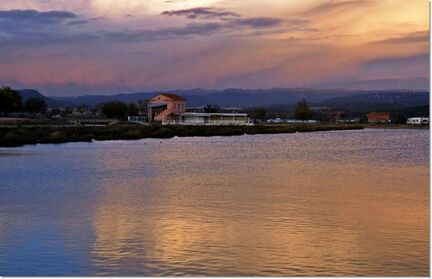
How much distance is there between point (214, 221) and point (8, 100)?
191ft

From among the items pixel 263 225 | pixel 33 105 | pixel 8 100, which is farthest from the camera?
pixel 33 105

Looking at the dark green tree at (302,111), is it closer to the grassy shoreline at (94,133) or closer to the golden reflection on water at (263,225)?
the grassy shoreline at (94,133)

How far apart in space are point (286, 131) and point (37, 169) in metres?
45.2

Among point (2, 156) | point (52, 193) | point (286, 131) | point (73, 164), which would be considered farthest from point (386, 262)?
point (286, 131)

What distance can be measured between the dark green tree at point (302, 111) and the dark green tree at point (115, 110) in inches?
1468

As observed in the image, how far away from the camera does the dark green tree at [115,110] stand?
8250cm

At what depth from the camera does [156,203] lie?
1416cm

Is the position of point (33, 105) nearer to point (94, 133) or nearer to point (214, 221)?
point (94, 133)

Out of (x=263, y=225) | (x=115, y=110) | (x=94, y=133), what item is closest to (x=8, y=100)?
(x=115, y=110)

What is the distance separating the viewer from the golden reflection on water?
859cm

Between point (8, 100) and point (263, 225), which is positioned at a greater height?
point (8, 100)

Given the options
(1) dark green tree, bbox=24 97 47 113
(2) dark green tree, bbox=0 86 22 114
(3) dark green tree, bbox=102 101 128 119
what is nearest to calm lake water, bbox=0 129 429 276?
(2) dark green tree, bbox=0 86 22 114

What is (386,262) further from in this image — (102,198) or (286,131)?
(286,131)

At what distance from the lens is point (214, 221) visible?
1161 centimetres
